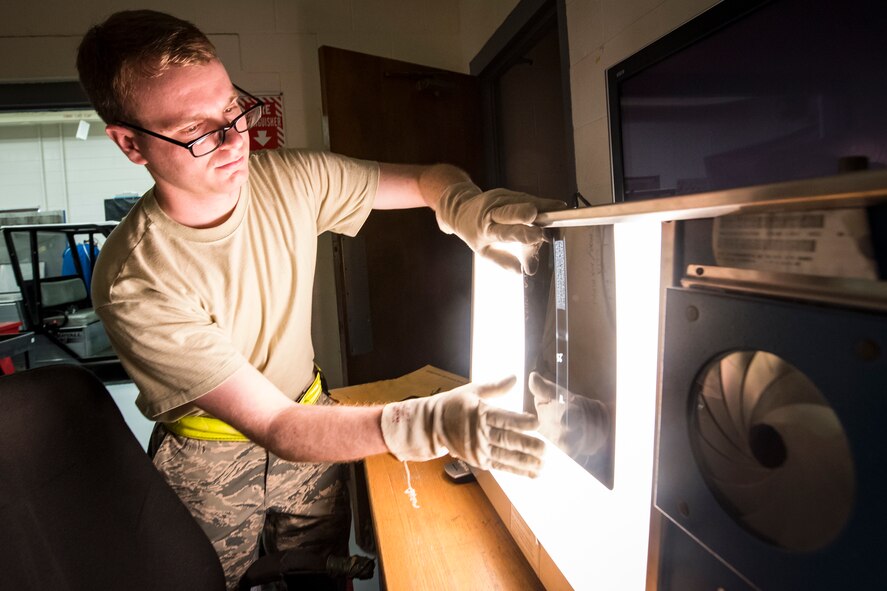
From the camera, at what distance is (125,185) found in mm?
7594

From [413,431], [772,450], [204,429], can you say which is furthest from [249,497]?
[772,450]

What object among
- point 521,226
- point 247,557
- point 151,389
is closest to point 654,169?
point 521,226

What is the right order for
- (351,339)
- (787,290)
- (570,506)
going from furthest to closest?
1. (351,339)
2. (570,506)
3. (787,290)

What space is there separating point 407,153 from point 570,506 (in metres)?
2.12

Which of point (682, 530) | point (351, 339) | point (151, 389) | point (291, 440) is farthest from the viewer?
point (351, 339)

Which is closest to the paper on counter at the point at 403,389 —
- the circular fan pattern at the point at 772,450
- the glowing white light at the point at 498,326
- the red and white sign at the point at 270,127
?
the glowing white light at the point at 498,326

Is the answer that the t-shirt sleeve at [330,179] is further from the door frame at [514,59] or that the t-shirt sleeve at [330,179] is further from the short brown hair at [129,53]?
the door frame at [514,59]

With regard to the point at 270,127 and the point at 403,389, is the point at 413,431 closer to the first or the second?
the point at 403,389

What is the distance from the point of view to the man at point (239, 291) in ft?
2.68

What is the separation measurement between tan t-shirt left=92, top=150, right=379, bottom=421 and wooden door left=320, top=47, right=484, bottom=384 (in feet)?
3.13

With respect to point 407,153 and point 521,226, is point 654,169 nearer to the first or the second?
point 521,226

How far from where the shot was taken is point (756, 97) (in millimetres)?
801

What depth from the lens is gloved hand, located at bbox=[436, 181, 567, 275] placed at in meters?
0.71

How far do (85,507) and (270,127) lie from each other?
7.58 ft
